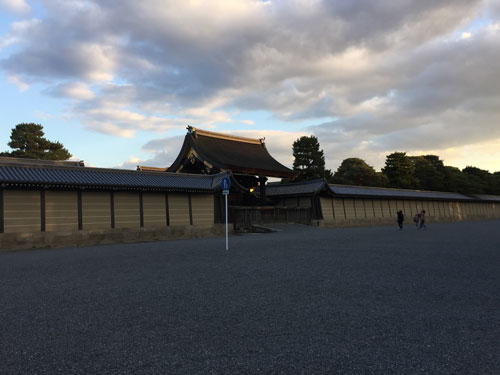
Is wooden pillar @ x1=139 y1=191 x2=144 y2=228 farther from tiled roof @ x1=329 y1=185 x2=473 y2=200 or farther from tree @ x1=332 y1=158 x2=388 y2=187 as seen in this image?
tree @ x1=332 y1=158 x2=388 y2=187

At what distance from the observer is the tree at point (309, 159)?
145 ft

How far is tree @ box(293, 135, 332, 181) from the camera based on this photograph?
145ft

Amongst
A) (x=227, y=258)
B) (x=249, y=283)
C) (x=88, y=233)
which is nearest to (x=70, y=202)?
(x=88, y=233)

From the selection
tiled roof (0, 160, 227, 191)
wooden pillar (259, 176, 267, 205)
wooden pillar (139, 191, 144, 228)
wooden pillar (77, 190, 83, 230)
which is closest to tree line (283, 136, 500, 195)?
wooden pillar (259, 176, 267, 205)

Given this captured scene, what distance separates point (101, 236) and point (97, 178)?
119 inches

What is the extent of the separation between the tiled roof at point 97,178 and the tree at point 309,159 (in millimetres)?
24032

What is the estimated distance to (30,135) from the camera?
134ft

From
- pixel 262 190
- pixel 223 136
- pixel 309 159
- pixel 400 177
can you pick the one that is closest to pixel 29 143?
pixel 223 136

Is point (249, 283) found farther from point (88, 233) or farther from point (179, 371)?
point (88, 233)

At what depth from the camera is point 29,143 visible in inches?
1612

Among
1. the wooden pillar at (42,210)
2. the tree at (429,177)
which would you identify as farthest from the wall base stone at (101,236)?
the tree at (429,177)

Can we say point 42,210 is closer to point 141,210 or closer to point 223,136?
point 141,210

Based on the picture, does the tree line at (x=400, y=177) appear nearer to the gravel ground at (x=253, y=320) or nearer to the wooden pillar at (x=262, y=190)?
the wooden pillar at (x=262, y=190)

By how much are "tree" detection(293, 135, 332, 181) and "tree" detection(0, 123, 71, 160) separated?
3150 centimetres
